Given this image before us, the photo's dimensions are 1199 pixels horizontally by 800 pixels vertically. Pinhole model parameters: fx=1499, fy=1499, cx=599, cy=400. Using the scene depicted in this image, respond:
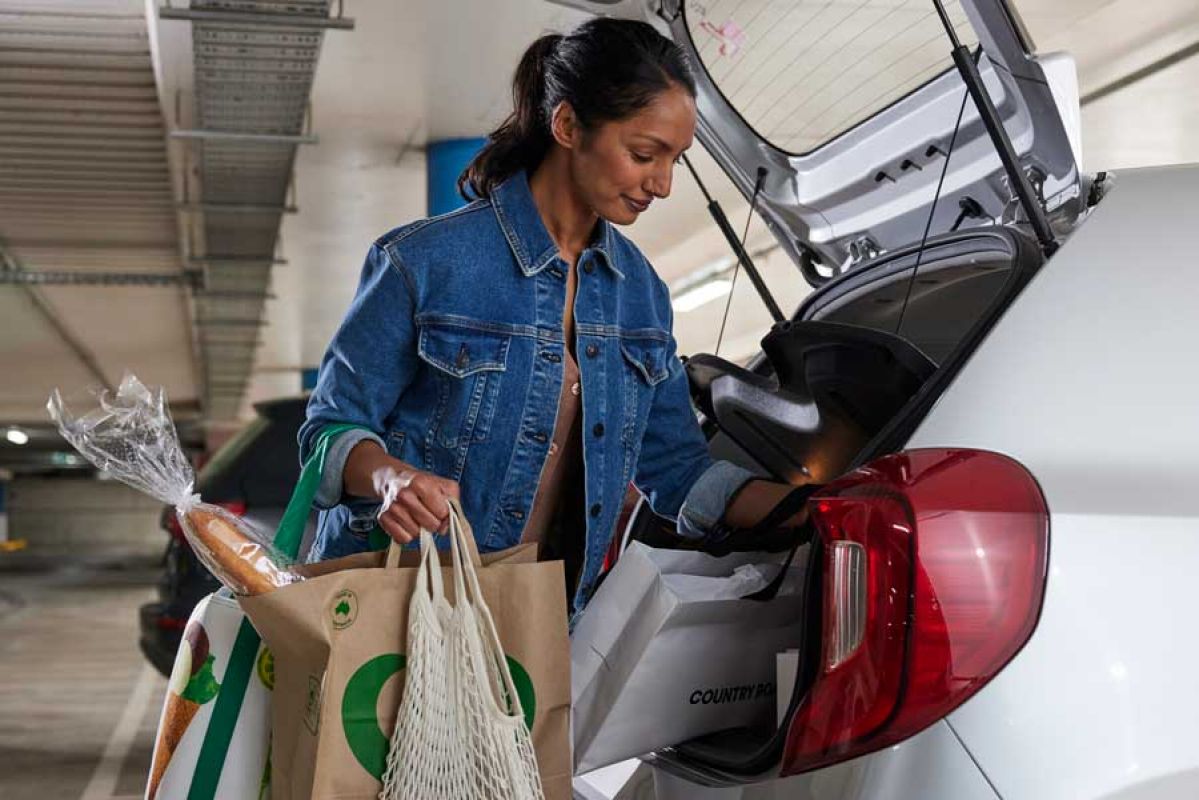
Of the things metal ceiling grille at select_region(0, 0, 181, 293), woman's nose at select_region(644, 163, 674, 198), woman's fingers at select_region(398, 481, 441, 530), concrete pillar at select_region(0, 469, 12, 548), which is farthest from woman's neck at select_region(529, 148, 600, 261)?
concrete pillar at select_region(0, 469, 12, 548)

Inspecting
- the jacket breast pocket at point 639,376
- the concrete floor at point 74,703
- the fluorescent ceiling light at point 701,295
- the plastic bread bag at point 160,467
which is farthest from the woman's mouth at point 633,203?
the fluorescent ceiling light at point 701,295

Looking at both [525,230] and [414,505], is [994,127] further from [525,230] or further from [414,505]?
[414,505]

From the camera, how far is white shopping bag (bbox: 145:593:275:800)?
5.24 ft

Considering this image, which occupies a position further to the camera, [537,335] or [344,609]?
[537,335]

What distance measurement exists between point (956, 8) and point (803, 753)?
194 centimetres

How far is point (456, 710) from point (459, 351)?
466 mm

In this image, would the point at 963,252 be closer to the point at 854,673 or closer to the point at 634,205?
the point at 634,205

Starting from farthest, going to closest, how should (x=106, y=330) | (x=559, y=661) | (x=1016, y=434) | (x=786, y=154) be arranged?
1. (x=106, y=330)
2. (x=786, y=154)
3. (x=559, y=661)
4. (x=1016, y=434)

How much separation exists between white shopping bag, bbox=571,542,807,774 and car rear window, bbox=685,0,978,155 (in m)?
1.16

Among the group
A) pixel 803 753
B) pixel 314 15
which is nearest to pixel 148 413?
pixel 803 753

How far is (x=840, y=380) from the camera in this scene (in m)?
1.86

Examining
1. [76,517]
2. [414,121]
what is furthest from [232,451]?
[76,517]

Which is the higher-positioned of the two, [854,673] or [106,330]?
[854,673]

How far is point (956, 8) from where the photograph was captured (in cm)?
292
